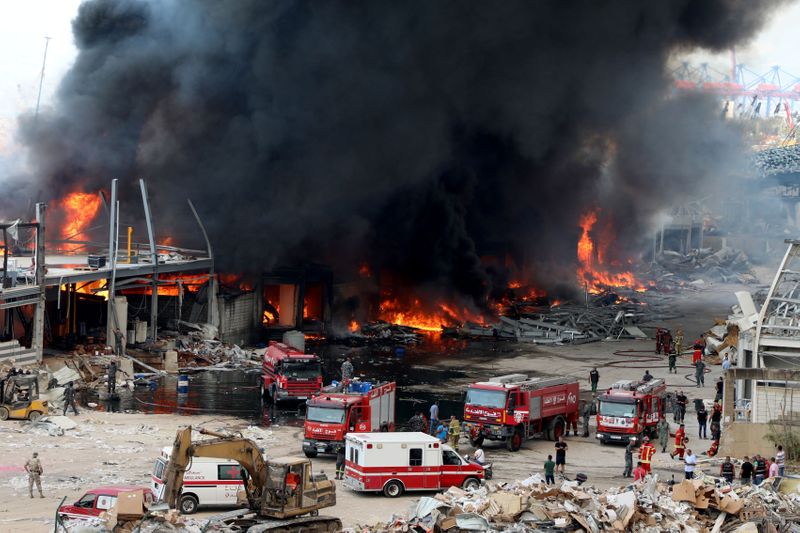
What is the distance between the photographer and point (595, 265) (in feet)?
270

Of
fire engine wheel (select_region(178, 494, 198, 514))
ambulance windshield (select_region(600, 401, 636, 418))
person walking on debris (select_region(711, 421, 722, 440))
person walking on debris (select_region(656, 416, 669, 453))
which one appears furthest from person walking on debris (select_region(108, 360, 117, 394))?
person walking on debris (select_region(711, 421, 722, 440))

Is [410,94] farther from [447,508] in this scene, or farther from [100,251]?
[447,508]

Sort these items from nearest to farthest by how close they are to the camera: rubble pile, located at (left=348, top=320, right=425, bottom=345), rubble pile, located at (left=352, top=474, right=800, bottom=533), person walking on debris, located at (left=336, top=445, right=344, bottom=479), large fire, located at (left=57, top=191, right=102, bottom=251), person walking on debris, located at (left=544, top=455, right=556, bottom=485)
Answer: rubble pile, located at (left=352, top=474, right=800, bottom=533) < person walking on debris, located at (left=544, top=455, right=556, bottom=485) < person walking on debris, located at (left=336, top=445, right=344, bottom=479) < rubble pile, located at (left=348, top=320, right=425, bottom=345) < large fire, located at (left=57, top=191, right=102, bottom=251)

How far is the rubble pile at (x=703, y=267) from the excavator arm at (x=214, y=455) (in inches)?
2447

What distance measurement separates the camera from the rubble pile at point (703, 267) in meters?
80.1

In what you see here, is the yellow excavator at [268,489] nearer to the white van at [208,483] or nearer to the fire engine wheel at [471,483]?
the white van at [208,483]

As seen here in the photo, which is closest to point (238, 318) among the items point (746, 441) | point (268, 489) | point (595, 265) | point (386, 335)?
point (386, 335)

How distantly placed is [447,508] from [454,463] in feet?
18.6

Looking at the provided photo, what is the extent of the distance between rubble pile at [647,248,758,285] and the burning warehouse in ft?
0.93

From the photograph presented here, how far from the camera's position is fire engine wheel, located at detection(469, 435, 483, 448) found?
27953 millimetres

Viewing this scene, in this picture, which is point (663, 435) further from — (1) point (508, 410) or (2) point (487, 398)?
(2) point (487, 398)

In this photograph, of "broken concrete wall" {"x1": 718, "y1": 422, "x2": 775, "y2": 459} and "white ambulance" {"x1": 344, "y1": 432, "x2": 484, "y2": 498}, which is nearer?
"white ambulance" {"x1": 344, "y1": 432, "x2": 484, "y2": 498}

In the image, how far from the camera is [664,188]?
3332 inches

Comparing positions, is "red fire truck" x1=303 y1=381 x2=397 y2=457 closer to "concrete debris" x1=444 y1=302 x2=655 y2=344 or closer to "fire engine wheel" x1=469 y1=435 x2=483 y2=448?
"fire engine wheel" x1=469 y1=435 x2=483 y2=448
